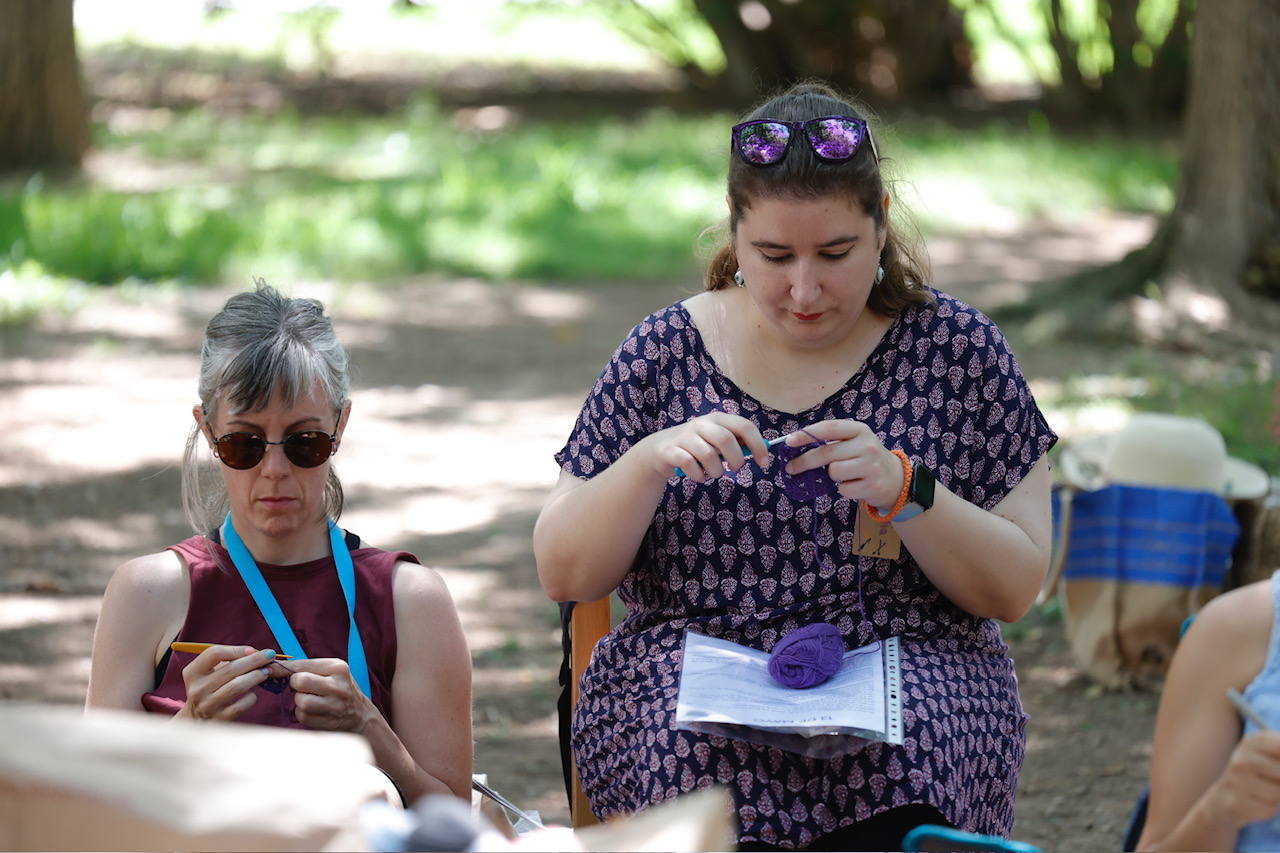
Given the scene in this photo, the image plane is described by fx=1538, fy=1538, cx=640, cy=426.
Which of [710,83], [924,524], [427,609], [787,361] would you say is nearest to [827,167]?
[787,361]

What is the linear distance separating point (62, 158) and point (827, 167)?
10.4 metres

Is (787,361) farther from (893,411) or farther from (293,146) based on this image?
(293,146)

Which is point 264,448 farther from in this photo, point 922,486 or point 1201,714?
point 1201,714

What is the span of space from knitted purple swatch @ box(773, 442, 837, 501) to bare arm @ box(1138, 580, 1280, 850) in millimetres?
586

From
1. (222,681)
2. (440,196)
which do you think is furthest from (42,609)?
(440,196)

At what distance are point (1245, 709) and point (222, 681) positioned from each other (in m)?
1.38

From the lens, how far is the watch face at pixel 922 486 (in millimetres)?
2365

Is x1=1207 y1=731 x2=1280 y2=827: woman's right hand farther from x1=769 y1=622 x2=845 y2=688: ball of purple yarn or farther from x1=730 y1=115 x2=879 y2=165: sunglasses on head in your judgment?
x1=730 y1=115 x2=879 y2=165: sunglasses on head

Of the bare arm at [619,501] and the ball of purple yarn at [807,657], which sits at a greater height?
the bare arm at [619,501]

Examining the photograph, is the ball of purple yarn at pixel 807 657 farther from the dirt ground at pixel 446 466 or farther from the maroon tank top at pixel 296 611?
the dirt ground at pixel 446 466

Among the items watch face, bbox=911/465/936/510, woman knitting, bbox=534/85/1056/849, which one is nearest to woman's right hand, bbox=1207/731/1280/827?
woman knitting, bbox=534/85/1056/849

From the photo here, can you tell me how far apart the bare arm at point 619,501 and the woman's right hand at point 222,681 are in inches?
22.5

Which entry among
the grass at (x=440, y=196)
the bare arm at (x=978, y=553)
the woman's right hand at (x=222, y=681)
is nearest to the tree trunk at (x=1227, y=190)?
the grass at (x=440, y=196)

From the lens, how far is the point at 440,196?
10.3 m
